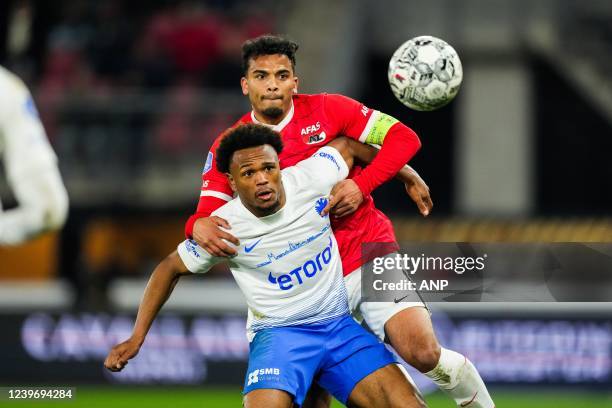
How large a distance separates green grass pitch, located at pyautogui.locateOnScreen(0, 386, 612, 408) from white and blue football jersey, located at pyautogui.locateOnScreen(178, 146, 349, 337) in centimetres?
399

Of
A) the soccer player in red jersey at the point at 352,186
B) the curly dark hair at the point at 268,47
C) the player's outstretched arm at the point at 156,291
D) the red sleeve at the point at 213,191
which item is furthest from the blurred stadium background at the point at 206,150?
the player's outstretched arm at the point at 156,291

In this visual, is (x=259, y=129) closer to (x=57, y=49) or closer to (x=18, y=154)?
(x=18, y=154)

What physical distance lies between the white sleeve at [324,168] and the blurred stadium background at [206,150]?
14.4 feet

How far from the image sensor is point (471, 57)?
50.5 ft

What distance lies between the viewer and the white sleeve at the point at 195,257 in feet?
17.1

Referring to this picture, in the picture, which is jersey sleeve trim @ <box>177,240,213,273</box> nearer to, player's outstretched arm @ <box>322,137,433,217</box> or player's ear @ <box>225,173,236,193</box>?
player's ear @ <box>225,173,236,193</box>

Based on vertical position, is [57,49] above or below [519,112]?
above

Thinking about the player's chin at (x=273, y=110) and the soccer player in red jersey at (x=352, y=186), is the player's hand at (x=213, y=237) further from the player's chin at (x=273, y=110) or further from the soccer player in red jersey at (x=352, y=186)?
the player's chin at (x=273, y=110)

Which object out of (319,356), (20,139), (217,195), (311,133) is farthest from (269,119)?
(20,139)

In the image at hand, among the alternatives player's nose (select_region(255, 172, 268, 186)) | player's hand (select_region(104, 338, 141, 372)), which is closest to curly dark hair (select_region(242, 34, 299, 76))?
player's nose (select_region(255, 172, 268, 186))

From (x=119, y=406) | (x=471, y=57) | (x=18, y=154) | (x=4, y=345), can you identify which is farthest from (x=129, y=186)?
(x=18, y=154)

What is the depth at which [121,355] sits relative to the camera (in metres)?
5.09

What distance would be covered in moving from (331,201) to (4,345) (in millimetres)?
5921

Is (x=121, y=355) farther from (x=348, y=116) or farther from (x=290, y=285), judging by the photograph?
(x=348, y=116)
